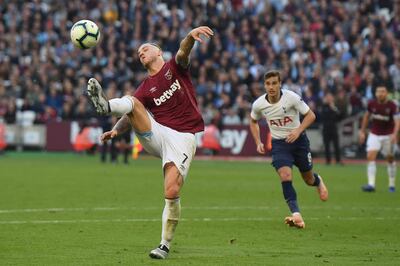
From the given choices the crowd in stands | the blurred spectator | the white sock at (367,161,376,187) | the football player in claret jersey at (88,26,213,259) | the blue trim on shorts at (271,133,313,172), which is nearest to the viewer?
the football player in claret jersey at (88,26,213,259)

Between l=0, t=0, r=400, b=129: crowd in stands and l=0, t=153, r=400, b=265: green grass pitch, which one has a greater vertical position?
l=0, t=0, r=400, b=129: crowd in stands

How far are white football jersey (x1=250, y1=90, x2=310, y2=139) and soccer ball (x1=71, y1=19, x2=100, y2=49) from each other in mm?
3688

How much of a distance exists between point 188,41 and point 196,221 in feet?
15.4

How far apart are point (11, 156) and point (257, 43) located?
10721mm

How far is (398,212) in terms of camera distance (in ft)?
54.2

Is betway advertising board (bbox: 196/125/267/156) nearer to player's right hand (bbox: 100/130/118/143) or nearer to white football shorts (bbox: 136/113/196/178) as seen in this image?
white football shorts (bbox: 136/113/196/178)

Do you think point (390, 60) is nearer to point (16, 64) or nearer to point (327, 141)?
point (327, 141)

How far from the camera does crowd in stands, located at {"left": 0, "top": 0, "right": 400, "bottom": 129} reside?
34.8 metres

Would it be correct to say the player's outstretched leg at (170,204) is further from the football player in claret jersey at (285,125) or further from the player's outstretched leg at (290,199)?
the football player in claret jersey at (285,125)

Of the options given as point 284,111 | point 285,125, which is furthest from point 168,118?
point 285,125

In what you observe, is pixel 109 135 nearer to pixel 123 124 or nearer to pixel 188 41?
pixel 123 124

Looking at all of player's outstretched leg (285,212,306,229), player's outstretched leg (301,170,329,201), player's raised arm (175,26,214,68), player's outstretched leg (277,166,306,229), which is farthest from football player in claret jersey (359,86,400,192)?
player's raised arm (175,26,214,68)

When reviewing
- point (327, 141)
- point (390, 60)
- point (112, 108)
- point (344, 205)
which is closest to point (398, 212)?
point (344, 205)

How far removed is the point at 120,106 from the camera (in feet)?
35.1
